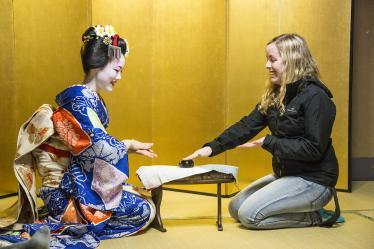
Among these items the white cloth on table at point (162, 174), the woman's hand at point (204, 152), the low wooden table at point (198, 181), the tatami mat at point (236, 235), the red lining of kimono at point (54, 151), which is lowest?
the tatami mat at point (236, 235)

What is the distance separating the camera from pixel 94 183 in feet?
8.94

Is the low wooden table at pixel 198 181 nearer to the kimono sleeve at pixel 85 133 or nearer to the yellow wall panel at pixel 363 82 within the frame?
the kimono sleeve at pixel 85 133

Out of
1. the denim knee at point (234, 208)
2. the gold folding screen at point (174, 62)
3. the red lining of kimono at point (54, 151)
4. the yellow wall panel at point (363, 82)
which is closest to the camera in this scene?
the red lining of kimono at point (54, 151)

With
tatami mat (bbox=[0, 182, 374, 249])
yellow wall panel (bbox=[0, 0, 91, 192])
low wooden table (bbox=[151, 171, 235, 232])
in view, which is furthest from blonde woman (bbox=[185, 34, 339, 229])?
yellow wall panel (bbox=[0, 0, 91, 192])

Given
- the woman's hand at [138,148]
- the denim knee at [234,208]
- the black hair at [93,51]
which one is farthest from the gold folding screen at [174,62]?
the black hair at [93,51]

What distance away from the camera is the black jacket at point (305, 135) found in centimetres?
Answer: 288

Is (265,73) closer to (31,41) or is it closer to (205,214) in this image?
(205,214)

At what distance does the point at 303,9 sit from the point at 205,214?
1991 mm

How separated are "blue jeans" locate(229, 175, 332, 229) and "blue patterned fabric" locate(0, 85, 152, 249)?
0.66 m

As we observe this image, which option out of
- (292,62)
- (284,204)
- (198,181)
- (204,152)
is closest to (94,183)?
(198,181)

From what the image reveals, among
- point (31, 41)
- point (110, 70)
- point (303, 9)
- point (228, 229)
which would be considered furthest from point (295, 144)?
point (31, 41)

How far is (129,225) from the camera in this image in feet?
9.26

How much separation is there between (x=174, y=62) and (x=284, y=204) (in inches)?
73.4

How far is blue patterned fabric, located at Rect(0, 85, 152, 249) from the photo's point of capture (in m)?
2.68
